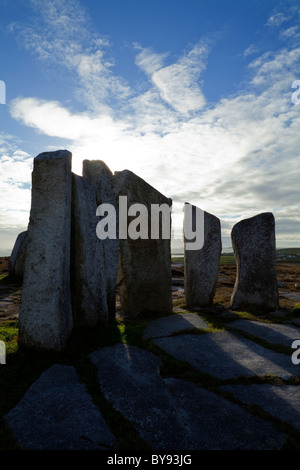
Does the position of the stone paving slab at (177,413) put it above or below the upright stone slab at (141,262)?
below

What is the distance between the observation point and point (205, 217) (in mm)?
9781

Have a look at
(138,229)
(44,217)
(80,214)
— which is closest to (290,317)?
(138,229)

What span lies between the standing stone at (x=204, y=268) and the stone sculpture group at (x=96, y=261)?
3cm

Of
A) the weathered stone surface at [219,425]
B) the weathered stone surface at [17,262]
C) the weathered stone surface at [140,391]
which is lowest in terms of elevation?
Answer: the weathered stone surface at [219,425]

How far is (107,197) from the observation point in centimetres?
723

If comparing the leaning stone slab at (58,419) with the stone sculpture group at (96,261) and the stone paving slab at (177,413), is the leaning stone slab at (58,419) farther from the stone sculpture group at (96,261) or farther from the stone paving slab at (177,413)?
the stone sculpture group at (96,261)

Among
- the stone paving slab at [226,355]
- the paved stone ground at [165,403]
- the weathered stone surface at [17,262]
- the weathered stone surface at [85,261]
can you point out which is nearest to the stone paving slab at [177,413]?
the paved stone ground at [165,403]

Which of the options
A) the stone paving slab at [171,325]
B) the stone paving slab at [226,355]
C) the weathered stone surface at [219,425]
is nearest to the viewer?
the weathered stone surface at [219,425]

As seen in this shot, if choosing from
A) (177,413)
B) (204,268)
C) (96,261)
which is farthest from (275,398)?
(204,268)

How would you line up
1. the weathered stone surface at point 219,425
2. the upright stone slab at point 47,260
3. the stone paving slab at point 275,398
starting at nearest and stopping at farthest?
1. the weathered stone surface at point 219,425
2. the stone paving slab at point 275,398
3. the upright stone slab at point 47,260

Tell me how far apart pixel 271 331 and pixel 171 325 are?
2.17 meters

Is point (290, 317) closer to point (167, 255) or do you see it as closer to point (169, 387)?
point (167, 255)

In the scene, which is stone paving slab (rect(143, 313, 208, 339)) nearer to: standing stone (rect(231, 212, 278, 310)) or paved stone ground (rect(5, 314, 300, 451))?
paved stone ground (rect(5, 314, 300, 451))

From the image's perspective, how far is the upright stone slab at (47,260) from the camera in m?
4.85
